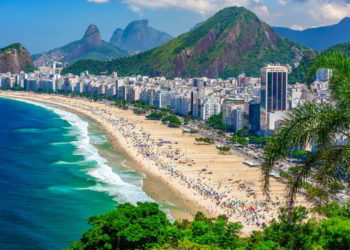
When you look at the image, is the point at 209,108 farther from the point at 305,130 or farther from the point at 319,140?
the point at 305,130

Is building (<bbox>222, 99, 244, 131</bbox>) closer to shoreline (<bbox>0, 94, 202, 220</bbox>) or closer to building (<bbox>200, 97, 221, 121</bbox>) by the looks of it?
building (<bbox>200, 97, 221, 121</bbox>)

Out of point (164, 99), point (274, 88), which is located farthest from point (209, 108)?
point (164, 99)

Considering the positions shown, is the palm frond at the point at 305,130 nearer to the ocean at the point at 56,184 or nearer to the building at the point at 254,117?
the ocean at the point at 56,184

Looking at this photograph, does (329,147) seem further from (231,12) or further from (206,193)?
(231,12)

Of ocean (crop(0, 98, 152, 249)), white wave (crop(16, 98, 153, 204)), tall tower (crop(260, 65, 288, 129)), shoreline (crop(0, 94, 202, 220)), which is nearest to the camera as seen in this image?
ocean (crop(0, 98, 152, 249))

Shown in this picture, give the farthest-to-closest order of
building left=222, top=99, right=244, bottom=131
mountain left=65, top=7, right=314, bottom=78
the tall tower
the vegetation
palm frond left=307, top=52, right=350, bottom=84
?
mountain left=65, top=7, right=314, bottom=78 < the tall tower < building left=222, top=99, right=244, bottom=131 < the vegetation < palm frond left=307, top=52, right=350, bottom=84

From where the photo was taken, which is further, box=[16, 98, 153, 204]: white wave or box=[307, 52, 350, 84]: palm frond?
box=[16, 98, 153, 204]: white wave

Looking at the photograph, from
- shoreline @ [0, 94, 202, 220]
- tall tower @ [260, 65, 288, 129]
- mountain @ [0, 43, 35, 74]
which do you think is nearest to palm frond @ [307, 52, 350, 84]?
shoreline @ [0, 94, 202, 220]

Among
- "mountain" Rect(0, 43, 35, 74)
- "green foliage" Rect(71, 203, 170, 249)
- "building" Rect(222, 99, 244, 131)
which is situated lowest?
"green foliage" Rect(71, 203, 170, 249)
